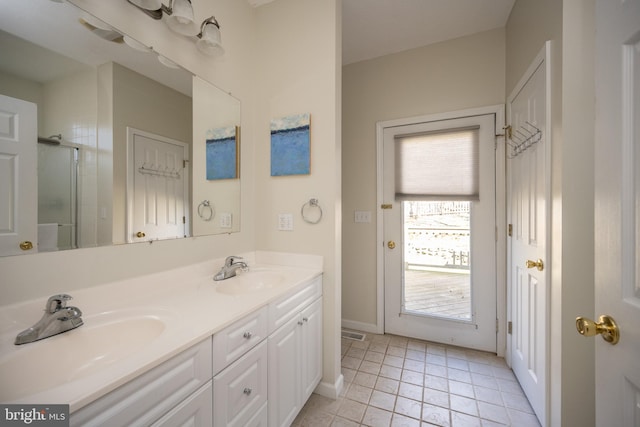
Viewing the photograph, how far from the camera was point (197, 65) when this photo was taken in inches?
58.4

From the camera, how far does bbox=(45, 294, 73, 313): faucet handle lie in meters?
0.81

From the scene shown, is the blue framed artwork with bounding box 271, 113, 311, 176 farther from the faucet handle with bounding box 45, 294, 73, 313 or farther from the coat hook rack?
the coat hook rack

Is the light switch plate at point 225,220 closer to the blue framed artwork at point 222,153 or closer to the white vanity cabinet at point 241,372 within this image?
the blue framed artwork at point 222,153

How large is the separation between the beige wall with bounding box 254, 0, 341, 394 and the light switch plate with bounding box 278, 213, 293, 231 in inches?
1.2

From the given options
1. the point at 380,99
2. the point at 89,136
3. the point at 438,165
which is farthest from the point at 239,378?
the point at 380,99

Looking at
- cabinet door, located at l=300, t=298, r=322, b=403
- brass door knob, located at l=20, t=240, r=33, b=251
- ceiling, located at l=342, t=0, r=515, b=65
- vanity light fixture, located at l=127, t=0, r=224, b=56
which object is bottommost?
cabinet door, located at l=300, t=298, r=322, b=403

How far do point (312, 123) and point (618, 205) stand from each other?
4.88 ft

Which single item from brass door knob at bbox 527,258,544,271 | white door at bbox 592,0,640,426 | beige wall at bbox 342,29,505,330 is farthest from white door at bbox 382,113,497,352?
white door at bbox 592,0,640,426

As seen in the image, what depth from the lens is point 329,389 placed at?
1.68 m

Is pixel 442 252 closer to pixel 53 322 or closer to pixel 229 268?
pixel 229 268

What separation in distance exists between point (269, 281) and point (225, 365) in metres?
0.68

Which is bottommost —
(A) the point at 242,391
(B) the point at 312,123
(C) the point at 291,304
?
(A) the point at 242,391

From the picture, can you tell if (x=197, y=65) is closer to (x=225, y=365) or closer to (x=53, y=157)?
(x=53, y=157)

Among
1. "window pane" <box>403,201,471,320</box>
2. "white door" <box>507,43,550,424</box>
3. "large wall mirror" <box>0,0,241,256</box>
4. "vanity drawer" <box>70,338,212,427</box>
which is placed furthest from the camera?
"window pane" <box>403,201,471,320</box>
